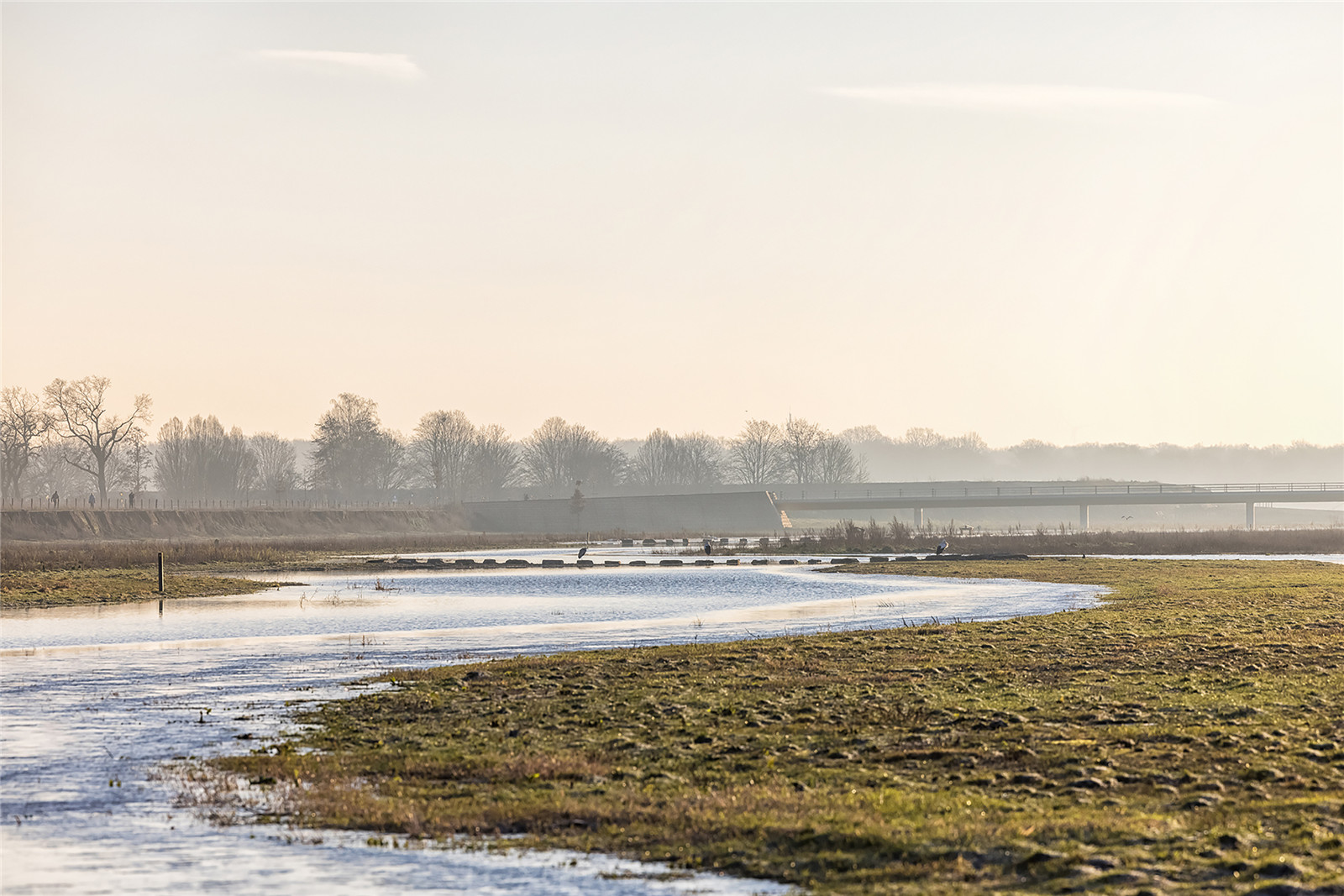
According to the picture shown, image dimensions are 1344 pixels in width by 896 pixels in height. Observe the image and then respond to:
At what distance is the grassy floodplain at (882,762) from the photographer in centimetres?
1145

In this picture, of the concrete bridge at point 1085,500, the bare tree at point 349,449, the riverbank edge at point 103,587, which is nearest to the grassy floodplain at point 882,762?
the riverbank edge at point 103,587

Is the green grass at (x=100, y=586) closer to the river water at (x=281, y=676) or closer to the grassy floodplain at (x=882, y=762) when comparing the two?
the river water at (x=281, y=676)

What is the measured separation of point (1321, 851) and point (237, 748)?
44.6ft

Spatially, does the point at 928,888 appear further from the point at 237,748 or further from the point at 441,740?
the point at 237,748

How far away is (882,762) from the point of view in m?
15.8

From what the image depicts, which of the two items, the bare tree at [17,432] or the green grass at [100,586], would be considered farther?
the bare tree at [17,432]

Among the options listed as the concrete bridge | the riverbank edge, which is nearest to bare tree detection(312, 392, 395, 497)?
the concrete bridge

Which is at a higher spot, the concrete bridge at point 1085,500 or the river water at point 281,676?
the concrete bridge at point 1085,500

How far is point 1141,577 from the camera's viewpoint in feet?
186

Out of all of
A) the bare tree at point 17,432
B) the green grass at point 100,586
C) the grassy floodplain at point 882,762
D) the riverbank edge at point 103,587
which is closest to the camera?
the grassy floodplain at point 882,762

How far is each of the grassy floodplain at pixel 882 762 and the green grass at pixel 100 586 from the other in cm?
2543

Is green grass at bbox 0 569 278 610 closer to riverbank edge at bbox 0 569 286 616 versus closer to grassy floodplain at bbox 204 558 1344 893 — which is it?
riverbank edge at bbox 0 569 286 616

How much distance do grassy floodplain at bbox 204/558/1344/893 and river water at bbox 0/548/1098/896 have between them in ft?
3.48

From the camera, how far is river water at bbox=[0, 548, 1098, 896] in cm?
1154
